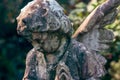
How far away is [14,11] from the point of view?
9.41 metres

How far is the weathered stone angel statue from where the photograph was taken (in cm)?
502

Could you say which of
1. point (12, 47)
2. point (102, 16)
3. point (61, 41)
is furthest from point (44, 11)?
point (12, 47)

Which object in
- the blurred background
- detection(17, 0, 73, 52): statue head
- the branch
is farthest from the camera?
the blurred background

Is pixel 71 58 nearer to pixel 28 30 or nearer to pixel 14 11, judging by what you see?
pixel 28 30

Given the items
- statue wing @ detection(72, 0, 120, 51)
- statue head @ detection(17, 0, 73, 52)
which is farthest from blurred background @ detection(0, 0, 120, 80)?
statue head @ detection(17, 0, 73, 52)

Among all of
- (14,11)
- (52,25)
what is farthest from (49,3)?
(14,11)

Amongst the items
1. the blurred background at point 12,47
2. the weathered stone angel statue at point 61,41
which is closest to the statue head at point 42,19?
the weathered stone angel statue at point 61,41

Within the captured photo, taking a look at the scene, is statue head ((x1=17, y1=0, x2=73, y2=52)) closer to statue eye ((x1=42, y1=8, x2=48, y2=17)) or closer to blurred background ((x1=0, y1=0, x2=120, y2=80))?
statue eye ((x1=42, y1=8, x2=48, y2=17))

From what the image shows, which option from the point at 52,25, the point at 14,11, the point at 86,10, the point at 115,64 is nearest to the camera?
the point at 52,25

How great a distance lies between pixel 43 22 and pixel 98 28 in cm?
55

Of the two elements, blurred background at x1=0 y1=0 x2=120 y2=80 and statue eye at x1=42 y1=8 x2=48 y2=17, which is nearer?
statue eye at x1=42 y1=8 x2=48 y2=17

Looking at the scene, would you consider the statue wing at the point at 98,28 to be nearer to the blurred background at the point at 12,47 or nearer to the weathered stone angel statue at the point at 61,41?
the weathered stone angel statue at the point at 61,41

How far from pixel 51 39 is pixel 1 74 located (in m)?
4.62

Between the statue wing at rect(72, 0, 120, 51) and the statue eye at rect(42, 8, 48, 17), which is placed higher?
the statue eye at rect(42, 8, 48, 17)
